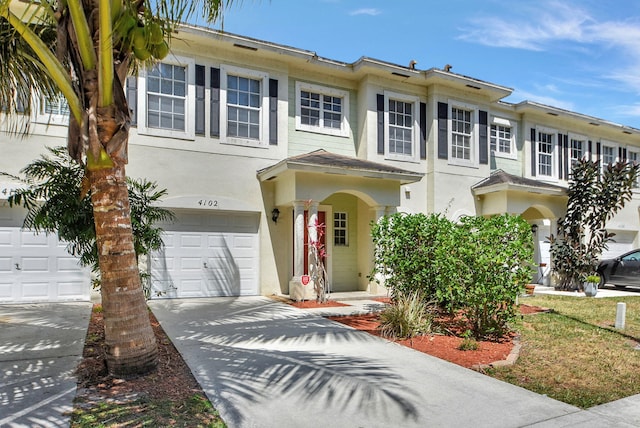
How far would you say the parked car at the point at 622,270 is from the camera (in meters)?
15.0

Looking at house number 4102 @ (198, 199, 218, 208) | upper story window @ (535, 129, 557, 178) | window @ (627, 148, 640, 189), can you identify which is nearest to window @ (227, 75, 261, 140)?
house number 4102 @ (198, 199, 218, 208)

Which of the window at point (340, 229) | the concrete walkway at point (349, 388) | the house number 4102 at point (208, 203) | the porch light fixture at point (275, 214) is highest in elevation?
the house number 4102 at point (208, 203)

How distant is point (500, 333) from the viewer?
735 cm

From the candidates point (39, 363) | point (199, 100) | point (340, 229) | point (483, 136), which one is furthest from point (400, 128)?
point (39, 363)

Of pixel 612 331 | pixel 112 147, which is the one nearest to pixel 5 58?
pixel 112 147

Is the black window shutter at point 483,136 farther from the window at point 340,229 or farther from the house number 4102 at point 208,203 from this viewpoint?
the house number 4102 at point 208,203

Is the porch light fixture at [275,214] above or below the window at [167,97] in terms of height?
below

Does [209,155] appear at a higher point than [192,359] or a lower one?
higher

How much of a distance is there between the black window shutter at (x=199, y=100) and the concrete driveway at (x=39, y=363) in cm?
534

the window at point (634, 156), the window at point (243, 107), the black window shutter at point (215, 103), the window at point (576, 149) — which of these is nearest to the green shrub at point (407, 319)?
the window at point (243, 107)

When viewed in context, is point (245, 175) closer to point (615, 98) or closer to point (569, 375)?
point (569, 375)

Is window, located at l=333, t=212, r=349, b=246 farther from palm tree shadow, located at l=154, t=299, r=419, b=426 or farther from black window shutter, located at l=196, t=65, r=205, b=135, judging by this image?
palm tree shadow, located at l=154, t=299, r=419, b=426

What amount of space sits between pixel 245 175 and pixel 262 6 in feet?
25.6

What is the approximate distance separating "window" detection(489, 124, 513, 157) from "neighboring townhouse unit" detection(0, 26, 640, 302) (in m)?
1.06
